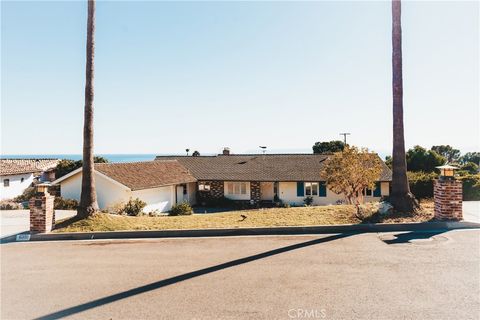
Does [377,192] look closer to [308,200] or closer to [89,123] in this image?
[308,200]

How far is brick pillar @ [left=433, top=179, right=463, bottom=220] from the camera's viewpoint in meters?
11.7

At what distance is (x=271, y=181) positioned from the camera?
30.8 meters

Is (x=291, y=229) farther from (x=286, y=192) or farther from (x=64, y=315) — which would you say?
(x=286, y=192)

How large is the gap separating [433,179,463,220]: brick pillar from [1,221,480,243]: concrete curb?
430mm

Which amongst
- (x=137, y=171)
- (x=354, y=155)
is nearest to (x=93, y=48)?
(x=354, y=155)

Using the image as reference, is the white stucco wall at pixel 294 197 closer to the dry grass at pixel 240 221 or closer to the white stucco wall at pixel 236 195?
the white stucco wall at pixel 236 195

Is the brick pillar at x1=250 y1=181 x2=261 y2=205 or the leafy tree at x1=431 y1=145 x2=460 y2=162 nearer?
the brick pillar at x1=250 y1=181 x2=261 y2=205

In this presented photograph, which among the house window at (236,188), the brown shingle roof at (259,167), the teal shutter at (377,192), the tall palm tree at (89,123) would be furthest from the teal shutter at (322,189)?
the tall palm tree at (89,123)

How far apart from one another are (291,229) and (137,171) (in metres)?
20.3

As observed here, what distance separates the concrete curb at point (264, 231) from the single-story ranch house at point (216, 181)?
12547 mm

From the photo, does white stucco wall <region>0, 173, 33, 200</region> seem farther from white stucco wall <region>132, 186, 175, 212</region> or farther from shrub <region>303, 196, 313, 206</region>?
shrub <region>303, 196, 313, 206</region>

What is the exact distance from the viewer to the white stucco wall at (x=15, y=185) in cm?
3419

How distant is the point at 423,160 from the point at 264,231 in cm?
3215

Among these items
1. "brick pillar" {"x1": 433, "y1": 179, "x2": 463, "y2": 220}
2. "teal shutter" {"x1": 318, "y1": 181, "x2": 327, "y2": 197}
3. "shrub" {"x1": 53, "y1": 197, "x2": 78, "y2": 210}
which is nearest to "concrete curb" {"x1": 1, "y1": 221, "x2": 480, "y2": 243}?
"brick pillar" {"x1": 433, "y1": 179, "x2": 463, "y2": 220}
